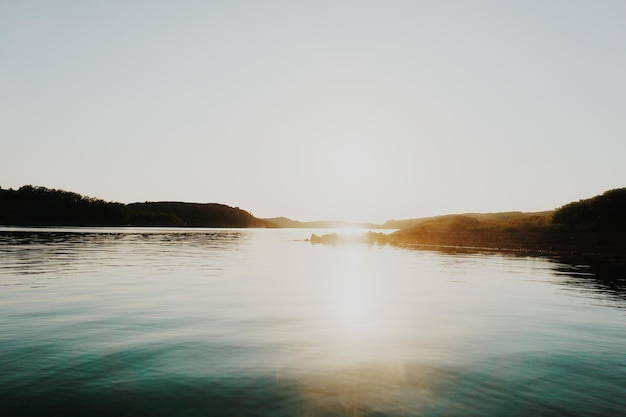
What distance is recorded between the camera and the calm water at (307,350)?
897 centimetres

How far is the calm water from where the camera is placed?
8.97m

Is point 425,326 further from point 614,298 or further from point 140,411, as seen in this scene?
point 614,298

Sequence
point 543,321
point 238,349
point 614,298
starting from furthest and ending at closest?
point 614,298
point 543,321
point 238,349

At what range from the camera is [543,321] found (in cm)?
1833

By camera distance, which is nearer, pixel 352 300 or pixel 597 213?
pixel 352 300

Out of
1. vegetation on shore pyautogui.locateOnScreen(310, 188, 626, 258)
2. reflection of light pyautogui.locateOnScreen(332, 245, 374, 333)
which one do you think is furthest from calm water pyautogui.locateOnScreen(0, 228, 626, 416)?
vegetation on shore pyautogui.locateOnScreen(310, 188, 626, 258)

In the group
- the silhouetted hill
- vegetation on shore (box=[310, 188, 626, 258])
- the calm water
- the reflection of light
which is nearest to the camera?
the calm water

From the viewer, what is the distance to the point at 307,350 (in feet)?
43.9

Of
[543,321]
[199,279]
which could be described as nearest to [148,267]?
[199,279]

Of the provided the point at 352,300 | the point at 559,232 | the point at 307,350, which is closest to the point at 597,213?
the point at 559,232

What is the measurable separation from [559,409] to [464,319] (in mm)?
10052

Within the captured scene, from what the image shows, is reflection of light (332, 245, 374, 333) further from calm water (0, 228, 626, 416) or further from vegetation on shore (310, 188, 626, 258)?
vegetation on shore (310, 188, 626, 258)

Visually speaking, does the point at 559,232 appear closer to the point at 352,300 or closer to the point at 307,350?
the point at 352,300

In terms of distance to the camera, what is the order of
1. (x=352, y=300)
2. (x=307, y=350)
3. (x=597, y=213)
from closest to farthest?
(x=307, y=350) → (x=352, y=300) → (x=597, y=213)
